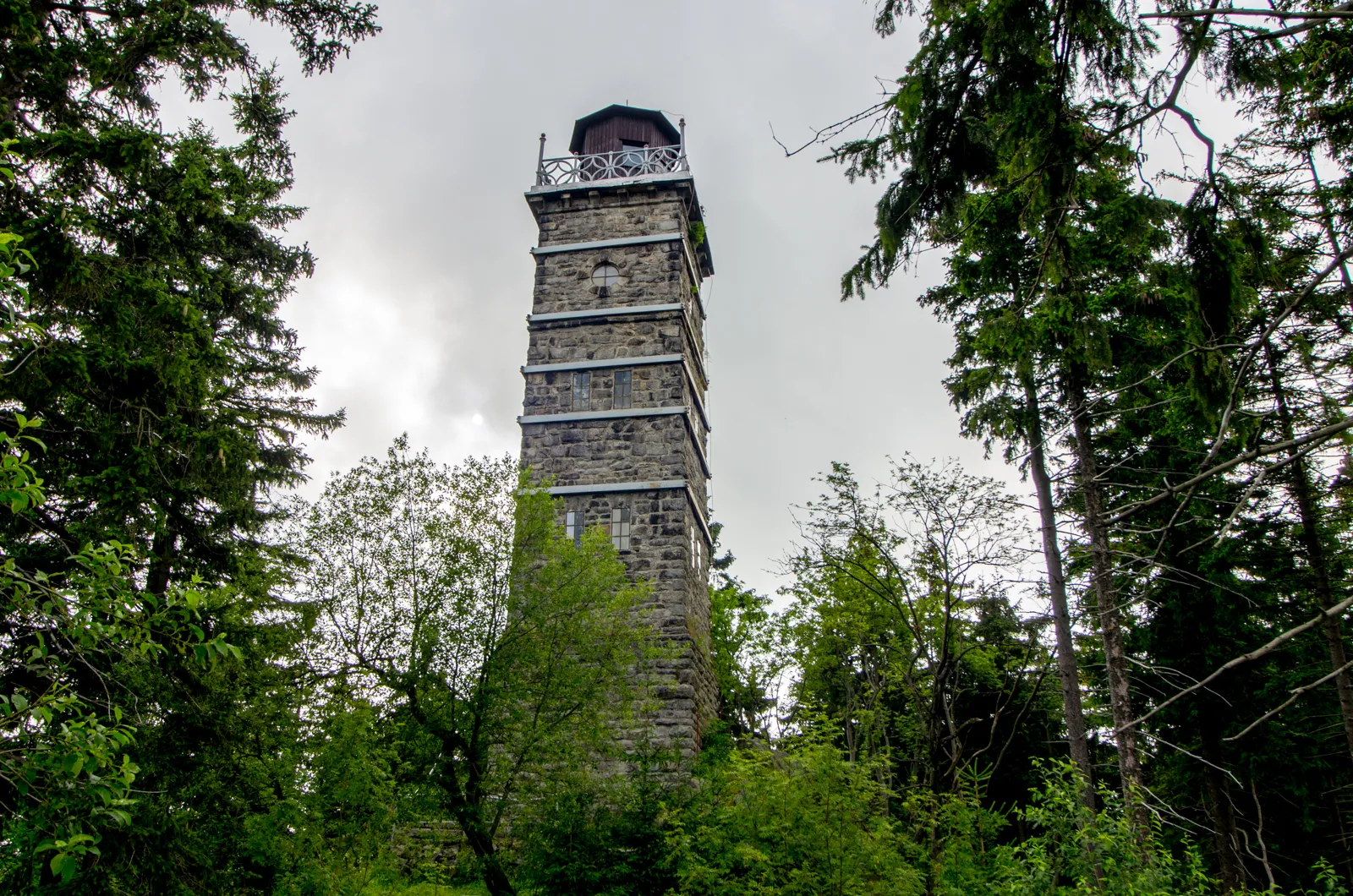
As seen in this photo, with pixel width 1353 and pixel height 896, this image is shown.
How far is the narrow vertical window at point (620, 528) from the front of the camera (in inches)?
614

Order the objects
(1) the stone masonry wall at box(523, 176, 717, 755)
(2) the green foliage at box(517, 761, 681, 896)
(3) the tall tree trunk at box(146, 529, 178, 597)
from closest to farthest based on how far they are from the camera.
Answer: (2) the green foliage at box(517, 761, 681, 896), (3) the tall tree trunk at box(146, 529, 178, 597), (1) the stone masonry wall at box(523, 176, 717, 755)

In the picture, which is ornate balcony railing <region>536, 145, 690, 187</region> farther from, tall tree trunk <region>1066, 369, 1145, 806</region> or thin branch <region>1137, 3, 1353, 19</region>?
thin branch <region>1137, 3, 1353, 19</region>

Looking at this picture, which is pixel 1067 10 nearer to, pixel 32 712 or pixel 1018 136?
pixel 1018 136

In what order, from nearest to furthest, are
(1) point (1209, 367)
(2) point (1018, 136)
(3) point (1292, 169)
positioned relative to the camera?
1. (1) point (1209, 367)
2. (2) point (1018, 136)
3. (3) point (1292, 169)

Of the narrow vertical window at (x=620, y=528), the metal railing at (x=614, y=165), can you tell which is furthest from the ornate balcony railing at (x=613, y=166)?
the narrow vertical window at (x=620, y=528)

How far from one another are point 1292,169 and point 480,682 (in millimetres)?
11049

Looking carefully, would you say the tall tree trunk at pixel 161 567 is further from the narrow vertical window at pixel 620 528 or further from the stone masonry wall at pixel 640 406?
the narrow vertical window at pixel 620 528

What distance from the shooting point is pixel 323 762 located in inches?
336

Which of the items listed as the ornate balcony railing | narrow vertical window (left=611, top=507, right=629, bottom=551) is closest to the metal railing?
the ornate balcony railing

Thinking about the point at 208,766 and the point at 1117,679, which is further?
the point at 1117,679

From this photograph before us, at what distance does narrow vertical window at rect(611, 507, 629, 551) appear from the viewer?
1559 cm

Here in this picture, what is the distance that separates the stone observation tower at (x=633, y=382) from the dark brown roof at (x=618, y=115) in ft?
7.72

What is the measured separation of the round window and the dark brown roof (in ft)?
18.0

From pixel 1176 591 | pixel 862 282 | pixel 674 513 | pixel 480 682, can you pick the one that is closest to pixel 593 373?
pixel 674 513
